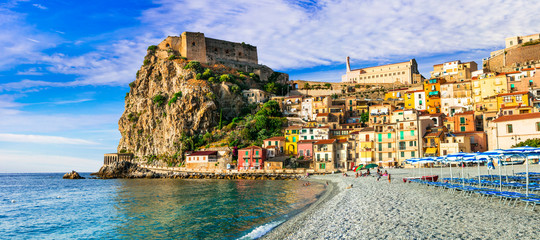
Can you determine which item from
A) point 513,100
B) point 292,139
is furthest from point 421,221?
point 513,100

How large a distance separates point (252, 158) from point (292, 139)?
880 cm

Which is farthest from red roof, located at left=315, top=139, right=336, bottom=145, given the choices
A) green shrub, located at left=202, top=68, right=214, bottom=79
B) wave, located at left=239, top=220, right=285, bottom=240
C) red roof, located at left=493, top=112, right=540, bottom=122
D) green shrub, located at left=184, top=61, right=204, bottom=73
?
green shrub, located at left=184, top=61, right=204, bottom=73

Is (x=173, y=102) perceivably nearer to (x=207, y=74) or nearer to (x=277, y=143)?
(x=207, y=74)

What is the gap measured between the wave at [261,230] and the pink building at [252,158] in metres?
43.9

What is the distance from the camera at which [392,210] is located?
56.4 feet

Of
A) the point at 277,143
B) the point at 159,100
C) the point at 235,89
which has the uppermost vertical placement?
the point at 235,89

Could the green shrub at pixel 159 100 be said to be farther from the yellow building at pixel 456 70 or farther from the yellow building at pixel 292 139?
the yellow building at pixel 456 70

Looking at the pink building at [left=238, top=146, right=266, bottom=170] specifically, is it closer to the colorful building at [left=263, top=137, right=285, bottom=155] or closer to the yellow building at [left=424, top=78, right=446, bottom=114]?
the colorful building at [left=263, top=137, right=285, bottom=155]

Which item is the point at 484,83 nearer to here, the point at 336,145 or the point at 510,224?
the point at 336,145

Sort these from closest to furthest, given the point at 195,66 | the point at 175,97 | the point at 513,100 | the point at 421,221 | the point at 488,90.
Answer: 1. the point at 421,221
2. the point at 513,100
3. the point at 488,90
4. the point at 175,97
5. the point at 195,66

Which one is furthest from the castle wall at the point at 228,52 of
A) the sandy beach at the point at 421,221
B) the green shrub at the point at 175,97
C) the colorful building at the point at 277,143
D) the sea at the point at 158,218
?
the sandy beach at the point at 421,221

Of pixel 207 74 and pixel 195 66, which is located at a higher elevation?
pixel 195 66

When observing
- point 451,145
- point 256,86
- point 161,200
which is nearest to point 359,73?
point 256,86

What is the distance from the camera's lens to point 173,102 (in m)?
85.1
